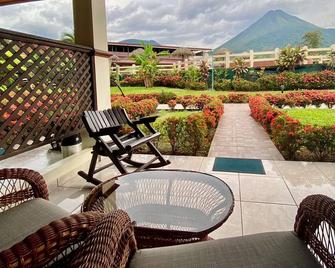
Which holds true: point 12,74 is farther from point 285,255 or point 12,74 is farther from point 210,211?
point 285,255

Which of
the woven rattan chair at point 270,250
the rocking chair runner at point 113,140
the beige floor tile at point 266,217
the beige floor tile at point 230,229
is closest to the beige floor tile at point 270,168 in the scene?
the beige floor tile at point 266,217

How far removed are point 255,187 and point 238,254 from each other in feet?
6.11

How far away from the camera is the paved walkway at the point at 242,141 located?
13.4 ft

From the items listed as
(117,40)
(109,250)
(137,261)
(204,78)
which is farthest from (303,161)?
(117,40)

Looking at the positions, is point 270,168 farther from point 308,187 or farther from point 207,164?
point 207,164

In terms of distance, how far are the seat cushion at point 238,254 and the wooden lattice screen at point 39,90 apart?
1979 mm

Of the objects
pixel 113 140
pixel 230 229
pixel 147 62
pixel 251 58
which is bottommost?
pixel 230 229

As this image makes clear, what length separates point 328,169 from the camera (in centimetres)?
333

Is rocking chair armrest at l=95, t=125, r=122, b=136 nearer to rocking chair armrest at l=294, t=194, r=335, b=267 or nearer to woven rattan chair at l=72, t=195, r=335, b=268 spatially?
woven rattan chair at l=72, t=195, r=335, b=268

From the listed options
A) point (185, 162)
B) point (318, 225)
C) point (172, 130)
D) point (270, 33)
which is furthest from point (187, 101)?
point (270, 33)

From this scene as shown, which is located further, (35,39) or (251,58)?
(251,58)

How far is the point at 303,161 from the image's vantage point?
3.68 m

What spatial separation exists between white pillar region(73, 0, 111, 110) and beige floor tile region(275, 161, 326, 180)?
8.85 ft

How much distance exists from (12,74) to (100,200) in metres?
1.66
